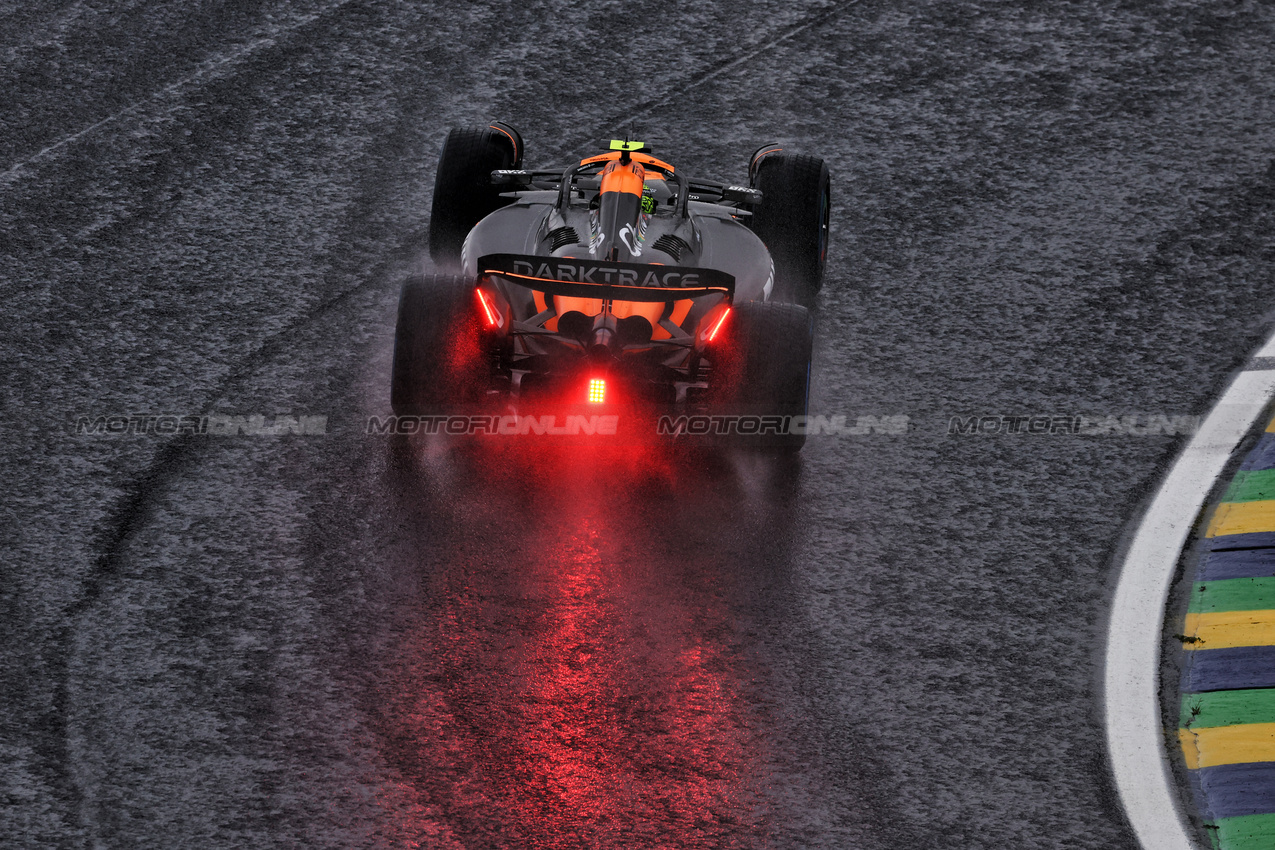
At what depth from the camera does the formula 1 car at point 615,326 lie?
687 centimetres

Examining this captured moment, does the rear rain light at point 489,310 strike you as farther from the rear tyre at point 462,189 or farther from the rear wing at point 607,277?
the rear tyre at point 462,189

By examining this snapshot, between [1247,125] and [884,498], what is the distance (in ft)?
15.7

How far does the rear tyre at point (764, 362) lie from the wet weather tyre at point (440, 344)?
3.84ft

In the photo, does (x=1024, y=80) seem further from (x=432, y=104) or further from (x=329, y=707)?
(x=329, y=707)

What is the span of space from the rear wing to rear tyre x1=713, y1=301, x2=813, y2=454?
0.85 ft

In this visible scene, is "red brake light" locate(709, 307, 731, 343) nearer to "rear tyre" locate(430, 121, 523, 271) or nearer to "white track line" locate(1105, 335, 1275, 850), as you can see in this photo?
"rear tyre" locate(430, 121, 523, 271)

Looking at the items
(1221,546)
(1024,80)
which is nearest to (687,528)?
(1221,546)

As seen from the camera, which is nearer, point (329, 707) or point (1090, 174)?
point (329, 707)

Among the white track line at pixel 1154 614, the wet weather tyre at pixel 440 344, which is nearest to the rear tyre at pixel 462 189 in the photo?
the wet weather tyre at pixel 440 344

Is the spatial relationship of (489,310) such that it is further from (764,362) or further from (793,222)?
(793,222)

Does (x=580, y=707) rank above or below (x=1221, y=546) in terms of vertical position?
below

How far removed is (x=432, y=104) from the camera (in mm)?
10500

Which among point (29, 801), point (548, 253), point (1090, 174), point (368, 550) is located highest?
point (1090, 174)

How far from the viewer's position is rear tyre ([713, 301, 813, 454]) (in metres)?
7.04
